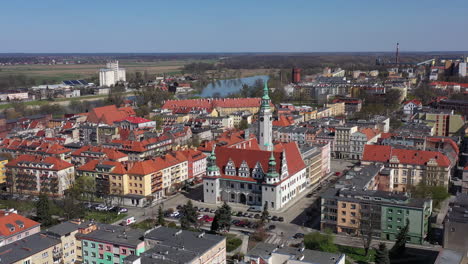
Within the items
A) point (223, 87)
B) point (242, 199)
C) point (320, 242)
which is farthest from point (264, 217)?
point (223, 87)

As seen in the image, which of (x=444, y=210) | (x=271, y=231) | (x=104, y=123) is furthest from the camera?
(x=104, y=123)

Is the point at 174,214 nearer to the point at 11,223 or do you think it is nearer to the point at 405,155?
the point at 11,223

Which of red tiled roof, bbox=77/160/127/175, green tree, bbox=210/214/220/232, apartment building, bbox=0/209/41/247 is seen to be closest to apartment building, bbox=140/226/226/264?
green tree, bbox=210/214/220/232

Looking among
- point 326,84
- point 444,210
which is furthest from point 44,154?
point 326,84

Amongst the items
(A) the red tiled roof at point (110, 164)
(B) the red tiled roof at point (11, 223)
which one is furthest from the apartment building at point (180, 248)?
(A) the red tiled roof at point (110, 164)

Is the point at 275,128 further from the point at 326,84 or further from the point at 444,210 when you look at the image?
the point at 326,84

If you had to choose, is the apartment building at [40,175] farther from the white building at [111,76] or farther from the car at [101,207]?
the white building at [111,76]
